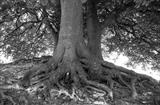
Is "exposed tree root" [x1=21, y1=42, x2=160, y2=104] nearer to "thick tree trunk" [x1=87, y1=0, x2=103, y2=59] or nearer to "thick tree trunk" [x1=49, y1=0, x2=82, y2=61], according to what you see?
"thick tree trunk" [x1=49, y1=0, x2=82, y2=61]

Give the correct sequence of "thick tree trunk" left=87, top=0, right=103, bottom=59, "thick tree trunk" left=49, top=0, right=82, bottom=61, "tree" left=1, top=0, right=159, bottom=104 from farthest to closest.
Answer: "thick tree trunk" left=87, top=0, right=103, bottom=59 → "thick tree trunk" left=49, top=0, right=82, bottom=61 → "tree" left=1, top=0, right=159, bottom=104

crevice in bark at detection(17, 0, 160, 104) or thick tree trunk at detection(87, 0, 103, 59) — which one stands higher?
thick tree trunk at detection(87, 0, 103, 59)

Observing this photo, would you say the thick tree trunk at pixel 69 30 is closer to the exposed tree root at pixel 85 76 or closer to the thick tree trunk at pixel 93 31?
the exposed tree root at pixel 85 76

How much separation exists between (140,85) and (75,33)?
229cm

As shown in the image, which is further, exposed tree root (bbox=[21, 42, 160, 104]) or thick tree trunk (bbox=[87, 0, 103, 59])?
thick tree trunk (bbox=[87, 0, 103, 59])

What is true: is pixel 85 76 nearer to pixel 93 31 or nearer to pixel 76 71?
pixel 76 71

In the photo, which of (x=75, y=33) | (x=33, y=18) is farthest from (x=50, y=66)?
(x=33, y=18)

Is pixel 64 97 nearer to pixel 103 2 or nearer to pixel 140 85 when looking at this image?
pixel 140 85

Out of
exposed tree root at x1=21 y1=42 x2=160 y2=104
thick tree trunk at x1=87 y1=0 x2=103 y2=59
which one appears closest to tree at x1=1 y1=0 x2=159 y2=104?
exposed tree root at x1=21 y1=42 x2=160 y2=104

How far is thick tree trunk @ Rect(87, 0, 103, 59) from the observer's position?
20.7ft

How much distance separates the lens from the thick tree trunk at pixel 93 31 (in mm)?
6302

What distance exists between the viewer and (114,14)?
20.5ft

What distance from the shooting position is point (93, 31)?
639 cm

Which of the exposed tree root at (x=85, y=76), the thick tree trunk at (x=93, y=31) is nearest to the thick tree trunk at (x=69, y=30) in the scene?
the exposed tree root at (x=85, y=76)
